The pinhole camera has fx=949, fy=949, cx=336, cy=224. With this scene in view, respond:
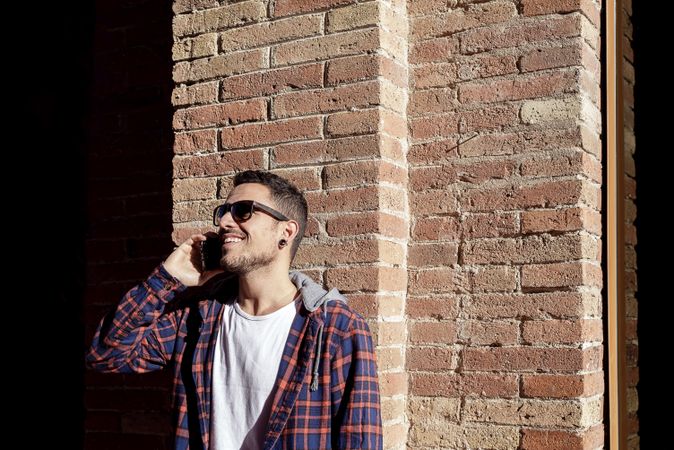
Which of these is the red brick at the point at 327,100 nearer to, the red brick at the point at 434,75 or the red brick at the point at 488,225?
the red brick at the point at 434,75

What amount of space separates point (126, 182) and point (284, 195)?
61.0 inches

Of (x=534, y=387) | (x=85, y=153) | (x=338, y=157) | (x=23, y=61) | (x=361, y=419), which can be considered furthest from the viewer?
(x=23, y=61)

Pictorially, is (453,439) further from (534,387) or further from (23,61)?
(23,61)

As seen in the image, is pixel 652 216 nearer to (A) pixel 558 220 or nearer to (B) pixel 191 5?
(A) pixel 558 220

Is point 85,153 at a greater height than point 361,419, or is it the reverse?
point 85,153

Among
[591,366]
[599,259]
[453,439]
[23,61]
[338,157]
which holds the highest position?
[23,61]

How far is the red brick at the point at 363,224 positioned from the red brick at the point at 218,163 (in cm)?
43

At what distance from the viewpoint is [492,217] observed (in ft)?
12.0

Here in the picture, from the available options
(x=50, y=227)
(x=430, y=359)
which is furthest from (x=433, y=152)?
(x=50, y=227)

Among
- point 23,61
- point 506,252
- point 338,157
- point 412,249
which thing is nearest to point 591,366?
point 506,252

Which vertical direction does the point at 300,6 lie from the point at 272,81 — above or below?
above

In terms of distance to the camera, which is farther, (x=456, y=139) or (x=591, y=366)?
(x=456, y=139)

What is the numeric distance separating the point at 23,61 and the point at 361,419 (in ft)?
11.3

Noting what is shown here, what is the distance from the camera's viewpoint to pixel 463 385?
3.66 metres
